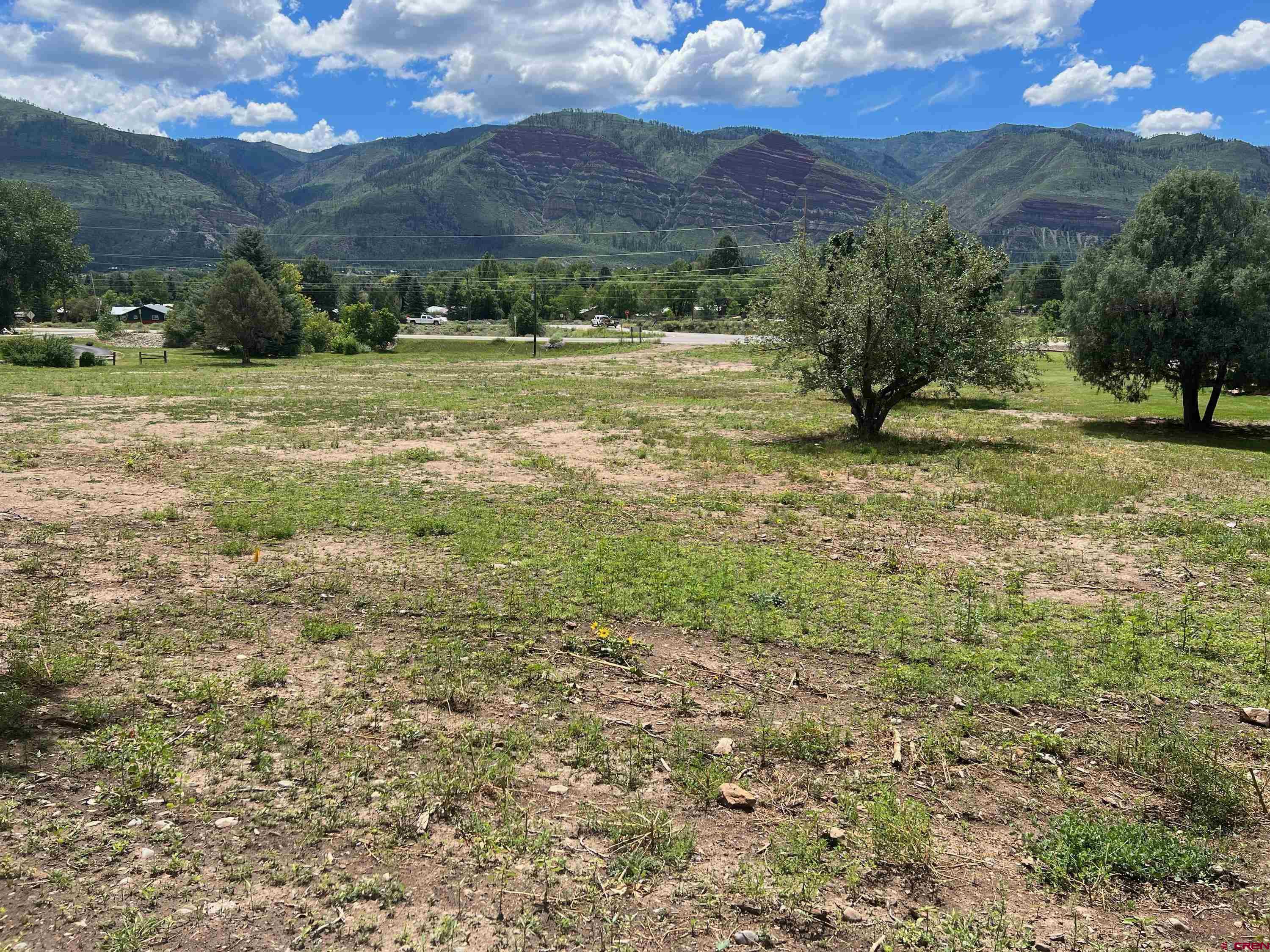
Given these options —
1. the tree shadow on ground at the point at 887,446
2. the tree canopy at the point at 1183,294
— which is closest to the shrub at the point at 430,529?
the tree shadow on ground at the point at 887,446

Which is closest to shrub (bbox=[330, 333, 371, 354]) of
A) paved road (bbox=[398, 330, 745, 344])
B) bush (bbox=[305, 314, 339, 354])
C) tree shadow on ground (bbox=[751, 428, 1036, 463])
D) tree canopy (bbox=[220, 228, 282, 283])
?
bush (bbox=[305, 314, 339, 354])

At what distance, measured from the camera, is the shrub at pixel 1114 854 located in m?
4.72

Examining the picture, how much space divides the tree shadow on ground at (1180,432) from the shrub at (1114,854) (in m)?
23.2

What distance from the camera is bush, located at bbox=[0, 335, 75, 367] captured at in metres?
49.8

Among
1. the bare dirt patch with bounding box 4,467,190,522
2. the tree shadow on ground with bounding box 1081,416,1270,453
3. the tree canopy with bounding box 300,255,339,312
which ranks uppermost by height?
the tree canopy with bounding box 300,255,339,312

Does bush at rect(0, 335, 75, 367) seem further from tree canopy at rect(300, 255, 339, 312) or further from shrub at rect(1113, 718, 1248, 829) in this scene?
tree canopy at rect(300, 255, 339, 312)

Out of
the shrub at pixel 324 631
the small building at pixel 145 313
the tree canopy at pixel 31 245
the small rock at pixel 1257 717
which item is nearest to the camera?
the small rock at pixel 1257 717

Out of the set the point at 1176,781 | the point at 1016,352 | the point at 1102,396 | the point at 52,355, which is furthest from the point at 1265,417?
the point at 52,355

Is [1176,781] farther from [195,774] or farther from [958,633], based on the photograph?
[195,774]

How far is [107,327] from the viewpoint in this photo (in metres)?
86.9

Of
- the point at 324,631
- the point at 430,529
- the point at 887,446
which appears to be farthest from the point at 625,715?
the point at 887,446

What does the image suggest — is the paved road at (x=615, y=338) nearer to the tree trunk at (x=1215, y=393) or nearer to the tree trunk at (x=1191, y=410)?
the tree trunk at (x=1191, y=410)

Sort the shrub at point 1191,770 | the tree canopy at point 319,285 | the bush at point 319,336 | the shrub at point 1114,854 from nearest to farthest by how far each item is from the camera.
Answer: the shrub at point 1114,854 → the shrub at point 1191,770 → the bush at point 319,336 → the tree canopy at point 319,285

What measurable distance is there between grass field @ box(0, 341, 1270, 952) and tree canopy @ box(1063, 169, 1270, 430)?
11469 millimetres
